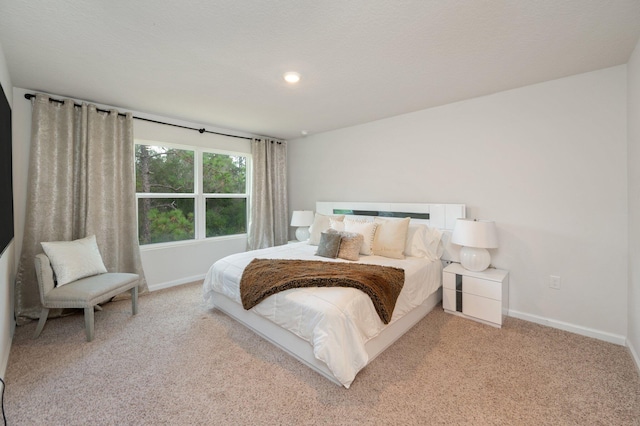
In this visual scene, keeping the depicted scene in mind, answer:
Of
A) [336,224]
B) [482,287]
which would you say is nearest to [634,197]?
[482,287]

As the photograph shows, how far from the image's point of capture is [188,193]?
4152 millimetres

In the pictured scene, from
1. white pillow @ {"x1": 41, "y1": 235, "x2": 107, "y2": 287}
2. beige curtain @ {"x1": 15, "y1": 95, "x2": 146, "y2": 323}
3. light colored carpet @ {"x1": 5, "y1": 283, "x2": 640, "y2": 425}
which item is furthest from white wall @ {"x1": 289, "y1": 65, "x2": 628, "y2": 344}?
white pillow @ {"x1": 41, "y1": 235, "x2": 107, "y2": 287}

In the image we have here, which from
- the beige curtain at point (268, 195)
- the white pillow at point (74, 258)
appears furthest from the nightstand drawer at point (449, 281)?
the white pillow at point (74, 258)

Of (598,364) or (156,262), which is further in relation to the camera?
(156,262)

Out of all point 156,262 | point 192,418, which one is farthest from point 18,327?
point 192,418

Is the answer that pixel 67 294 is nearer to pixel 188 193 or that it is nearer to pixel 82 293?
pixel 82 293

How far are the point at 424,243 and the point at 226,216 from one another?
124 inches

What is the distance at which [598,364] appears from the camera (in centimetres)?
208

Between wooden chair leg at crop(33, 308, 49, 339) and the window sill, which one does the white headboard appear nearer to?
the window sill

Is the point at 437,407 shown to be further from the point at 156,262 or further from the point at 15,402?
the point at 156,262

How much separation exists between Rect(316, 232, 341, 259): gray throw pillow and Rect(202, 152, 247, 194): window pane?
226 cm

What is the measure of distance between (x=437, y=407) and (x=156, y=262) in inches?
145

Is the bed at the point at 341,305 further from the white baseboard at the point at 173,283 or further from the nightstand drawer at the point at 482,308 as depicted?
the white baseboard at the point at 173,283

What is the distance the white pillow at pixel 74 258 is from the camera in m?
2.56
